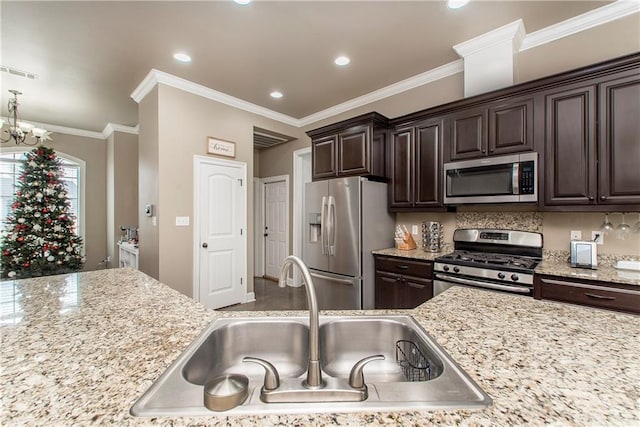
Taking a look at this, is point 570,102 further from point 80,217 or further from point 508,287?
point 80,217

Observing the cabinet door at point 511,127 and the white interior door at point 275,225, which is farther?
the white interior door at point 275,225

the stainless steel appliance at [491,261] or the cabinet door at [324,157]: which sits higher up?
the cabinet door at [324,157]

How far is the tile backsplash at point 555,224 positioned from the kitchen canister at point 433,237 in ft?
0.66

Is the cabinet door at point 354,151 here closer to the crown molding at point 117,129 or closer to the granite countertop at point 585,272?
the granite countertop at point 585,272

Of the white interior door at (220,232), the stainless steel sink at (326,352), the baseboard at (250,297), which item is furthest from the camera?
the baseboard at (250,297)

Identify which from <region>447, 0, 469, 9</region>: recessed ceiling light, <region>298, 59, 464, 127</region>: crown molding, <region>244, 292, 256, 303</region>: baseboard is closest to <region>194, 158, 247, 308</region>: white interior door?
<region>244, 292, 256, 303</region>: baseboard

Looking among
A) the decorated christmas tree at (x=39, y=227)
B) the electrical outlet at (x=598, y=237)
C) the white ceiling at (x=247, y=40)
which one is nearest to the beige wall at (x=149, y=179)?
the white ceiling at (x=247, y=40)

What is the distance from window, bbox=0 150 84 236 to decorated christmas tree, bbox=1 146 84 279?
14.7 inches

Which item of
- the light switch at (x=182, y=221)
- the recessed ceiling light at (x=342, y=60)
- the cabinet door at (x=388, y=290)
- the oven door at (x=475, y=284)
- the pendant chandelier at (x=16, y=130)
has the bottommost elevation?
the cabinet door at (x=388, y=290)

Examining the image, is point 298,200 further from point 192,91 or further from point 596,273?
point 596,273

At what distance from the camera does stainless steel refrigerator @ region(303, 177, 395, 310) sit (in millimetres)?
2971

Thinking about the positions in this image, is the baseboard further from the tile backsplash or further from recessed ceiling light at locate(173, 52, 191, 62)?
recessed ceiling light at locate(173, 52, 191, 62)

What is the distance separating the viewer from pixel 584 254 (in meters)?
2.12

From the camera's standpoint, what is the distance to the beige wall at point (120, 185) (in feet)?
17.7
